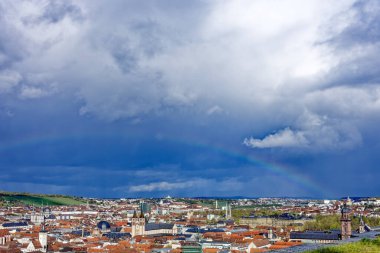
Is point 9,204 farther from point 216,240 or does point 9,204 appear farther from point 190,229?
point 216,240

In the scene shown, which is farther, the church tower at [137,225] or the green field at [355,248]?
the church tower at [137,225]

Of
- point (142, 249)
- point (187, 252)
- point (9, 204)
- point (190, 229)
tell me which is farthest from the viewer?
point (9, 204)

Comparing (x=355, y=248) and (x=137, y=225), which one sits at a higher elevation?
(x=355, y=248)

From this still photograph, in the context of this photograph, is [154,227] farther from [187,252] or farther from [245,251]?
[187,252]

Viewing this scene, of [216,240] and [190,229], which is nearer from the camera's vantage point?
[216,240]

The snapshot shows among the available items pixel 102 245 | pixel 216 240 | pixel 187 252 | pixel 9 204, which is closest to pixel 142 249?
pixel 102 245

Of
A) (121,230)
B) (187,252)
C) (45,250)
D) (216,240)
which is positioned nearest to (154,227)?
(121,230)

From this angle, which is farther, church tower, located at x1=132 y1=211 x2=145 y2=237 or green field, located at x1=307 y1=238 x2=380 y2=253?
church tower, located at x1=132 y1=211 x2=145 y2=237

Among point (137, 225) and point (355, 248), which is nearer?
point (355, 248)

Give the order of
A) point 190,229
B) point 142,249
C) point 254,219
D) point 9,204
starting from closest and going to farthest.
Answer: point 142,249
point 190,229
point 254,219
point 9,204

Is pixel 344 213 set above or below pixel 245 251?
above
